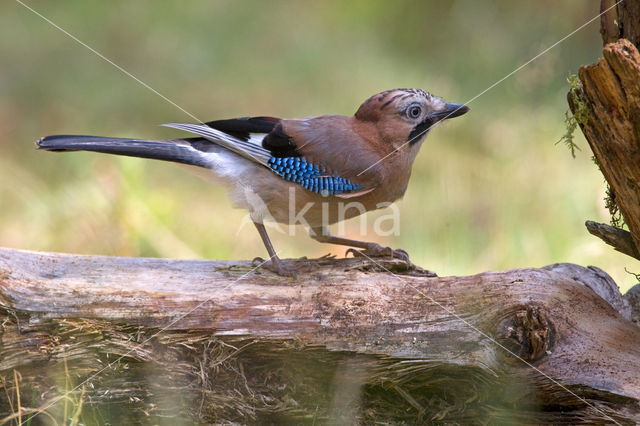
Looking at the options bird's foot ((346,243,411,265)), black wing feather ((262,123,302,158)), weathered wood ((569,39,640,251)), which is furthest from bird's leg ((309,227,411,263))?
weathered wood ((569,39,640,251))

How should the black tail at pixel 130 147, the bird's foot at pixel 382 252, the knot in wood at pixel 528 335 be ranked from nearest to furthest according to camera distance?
1. the knot in wood at pixel 528 335
2. the black tail at pixel 130 147
3. the bird's foot at pixel 382 252

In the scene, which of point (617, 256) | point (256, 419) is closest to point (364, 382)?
point (256, 419)

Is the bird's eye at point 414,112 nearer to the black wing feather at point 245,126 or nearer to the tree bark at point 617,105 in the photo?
the black wing feather at point 245,126

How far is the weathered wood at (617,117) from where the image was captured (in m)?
2.91

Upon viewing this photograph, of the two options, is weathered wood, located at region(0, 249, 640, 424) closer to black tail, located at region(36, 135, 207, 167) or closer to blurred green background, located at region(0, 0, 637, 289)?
black tail, located at region(36, 135, 207, 167)

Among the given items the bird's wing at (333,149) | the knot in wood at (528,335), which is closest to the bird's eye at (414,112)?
the bird's wing at (333,149)

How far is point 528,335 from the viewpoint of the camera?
10.7ft

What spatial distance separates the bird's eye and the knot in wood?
63.9 inches

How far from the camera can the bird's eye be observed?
179 inches

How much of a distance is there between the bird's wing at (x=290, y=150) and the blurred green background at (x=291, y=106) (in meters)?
1.35

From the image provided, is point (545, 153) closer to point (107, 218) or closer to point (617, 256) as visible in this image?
point (617, 256)

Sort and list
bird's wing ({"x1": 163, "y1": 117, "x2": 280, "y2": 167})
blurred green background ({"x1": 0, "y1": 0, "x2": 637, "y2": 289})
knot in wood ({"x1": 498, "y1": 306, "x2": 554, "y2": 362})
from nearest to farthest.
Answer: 1. knot in wood ({"x1": 498, "y1": 306, "x2": 554, "y2": 362})
2. bird's wing ({"x1": 163, "y1": 117, "x2": 280, "y2": 167})
3. blurred green background ({"x1": 0, "y1": 0, "x2": 637, "y2": 289})

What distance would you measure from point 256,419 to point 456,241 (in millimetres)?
2637

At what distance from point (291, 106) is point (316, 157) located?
3387 millimetres
